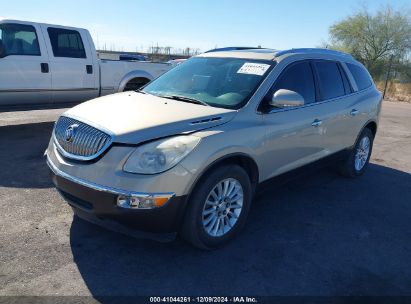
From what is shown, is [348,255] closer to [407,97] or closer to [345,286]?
[345,286]

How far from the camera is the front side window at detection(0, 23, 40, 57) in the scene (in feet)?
24.0

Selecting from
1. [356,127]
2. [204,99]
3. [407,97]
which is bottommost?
[407,97]

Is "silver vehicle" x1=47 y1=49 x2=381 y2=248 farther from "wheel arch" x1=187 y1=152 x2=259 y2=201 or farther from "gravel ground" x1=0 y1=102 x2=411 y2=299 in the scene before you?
"gravel ground" x1=0 y1=102 x2=411 y2=299

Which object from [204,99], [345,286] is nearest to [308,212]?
[345,286]

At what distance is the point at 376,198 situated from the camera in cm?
523

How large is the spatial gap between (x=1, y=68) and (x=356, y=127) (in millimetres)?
Answer: 6382

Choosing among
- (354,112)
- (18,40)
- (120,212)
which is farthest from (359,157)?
(18,40)

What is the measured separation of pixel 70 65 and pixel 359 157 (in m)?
5.99

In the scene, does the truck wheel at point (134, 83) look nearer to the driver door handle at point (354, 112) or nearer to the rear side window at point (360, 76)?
the rear side window at point (360, 76)

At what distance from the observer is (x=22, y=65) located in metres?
7.48

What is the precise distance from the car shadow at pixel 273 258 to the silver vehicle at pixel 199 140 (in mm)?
294

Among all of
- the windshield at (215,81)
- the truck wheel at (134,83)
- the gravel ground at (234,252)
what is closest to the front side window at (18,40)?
the truck wheel at (134,83)

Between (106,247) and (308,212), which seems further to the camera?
(308,212)

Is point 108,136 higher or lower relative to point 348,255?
higher
